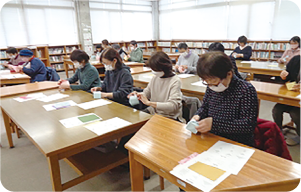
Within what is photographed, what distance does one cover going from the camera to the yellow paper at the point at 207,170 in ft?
3.17

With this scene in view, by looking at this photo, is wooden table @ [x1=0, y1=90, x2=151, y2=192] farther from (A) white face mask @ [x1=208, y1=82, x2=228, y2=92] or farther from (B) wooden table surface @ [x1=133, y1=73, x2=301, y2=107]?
(B) wooden table surface @ [x1=133, y1=73, x2=301, y2=107]

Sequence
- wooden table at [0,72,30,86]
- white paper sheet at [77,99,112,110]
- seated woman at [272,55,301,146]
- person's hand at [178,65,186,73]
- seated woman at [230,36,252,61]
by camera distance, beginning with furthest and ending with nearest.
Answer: seated woman at [230,36,252,61] → person's hand at [178,65,186,73] → wooden table at [0,72,30,86] → seated woman at [272,55,301,146] → white paper sheet at [77,99,112,110]

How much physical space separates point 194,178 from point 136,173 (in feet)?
1.84

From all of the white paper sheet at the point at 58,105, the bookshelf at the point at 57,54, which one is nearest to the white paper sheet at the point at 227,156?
the white paper sheet at the point at 58,105

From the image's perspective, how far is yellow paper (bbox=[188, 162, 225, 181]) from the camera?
97cm

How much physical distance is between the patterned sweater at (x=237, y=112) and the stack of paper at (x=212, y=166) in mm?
137

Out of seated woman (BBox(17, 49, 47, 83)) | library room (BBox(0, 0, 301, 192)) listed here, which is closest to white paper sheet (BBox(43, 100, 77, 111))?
library room (BBox(0, 0, 301, 192))

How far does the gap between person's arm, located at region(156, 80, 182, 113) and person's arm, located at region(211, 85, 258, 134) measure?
658 millimetres

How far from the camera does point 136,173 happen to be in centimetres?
141

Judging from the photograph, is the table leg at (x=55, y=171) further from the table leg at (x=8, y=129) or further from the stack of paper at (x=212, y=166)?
the table leg at (x=8, y=129)

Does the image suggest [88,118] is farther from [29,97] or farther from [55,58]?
[55,58]

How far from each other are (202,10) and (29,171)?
8281 mm

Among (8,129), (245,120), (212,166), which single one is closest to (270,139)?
(245,120)

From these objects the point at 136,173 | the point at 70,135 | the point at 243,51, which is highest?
the point at 243,51
